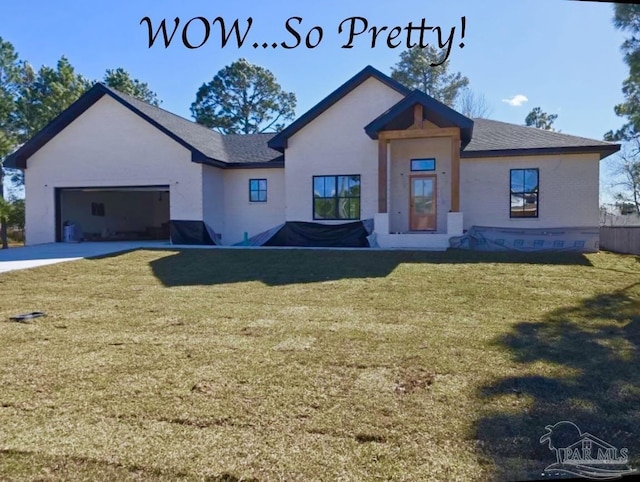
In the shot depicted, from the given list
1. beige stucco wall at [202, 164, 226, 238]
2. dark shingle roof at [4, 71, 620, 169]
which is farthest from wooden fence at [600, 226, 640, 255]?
beige stucco wall at [202, 164, 226, 238]

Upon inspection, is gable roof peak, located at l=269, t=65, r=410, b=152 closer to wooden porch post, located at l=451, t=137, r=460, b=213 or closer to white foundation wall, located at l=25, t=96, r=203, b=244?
wooden porch post, located at l=451, t=137, r=460, b=213

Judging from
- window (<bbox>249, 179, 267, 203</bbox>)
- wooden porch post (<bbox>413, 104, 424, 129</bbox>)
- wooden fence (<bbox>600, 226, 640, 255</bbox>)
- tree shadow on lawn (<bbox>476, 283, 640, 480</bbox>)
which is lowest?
tree shadow on lawn (<bbox>476, 283, 640, 480</bbox>)

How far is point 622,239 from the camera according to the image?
52.4 ft

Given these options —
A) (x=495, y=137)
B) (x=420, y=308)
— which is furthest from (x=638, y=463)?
(x=495, y=137)

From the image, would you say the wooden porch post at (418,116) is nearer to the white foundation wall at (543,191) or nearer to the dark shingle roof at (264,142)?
the dark shingle roof at (264,142)

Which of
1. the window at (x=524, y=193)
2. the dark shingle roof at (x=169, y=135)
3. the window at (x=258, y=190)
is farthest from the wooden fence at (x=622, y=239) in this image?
the window at (x=258, y=190)

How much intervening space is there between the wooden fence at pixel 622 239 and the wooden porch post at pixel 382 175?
27.3ft

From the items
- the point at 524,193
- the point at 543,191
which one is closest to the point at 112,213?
the point at 524,193

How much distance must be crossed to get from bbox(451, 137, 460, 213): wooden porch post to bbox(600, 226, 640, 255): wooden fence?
6104 millimetres

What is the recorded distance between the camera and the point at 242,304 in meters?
7.62

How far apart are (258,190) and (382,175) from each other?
19.3 feet

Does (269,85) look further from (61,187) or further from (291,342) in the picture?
(291,342)

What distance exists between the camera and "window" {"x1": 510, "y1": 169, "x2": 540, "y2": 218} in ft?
52.4

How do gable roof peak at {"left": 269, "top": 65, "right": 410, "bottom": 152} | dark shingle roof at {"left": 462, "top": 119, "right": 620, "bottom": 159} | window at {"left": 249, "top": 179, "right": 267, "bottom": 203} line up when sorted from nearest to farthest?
dark shingle roof at {"left": 462, "top": 119, "right": 620, "bottom": 159}
gable roof peak at {"left": 269, "top": 65, "right": 410, "bottom": 152}
window at {"left": 249, "top": 179, "right": 267, "bottom": 203}
